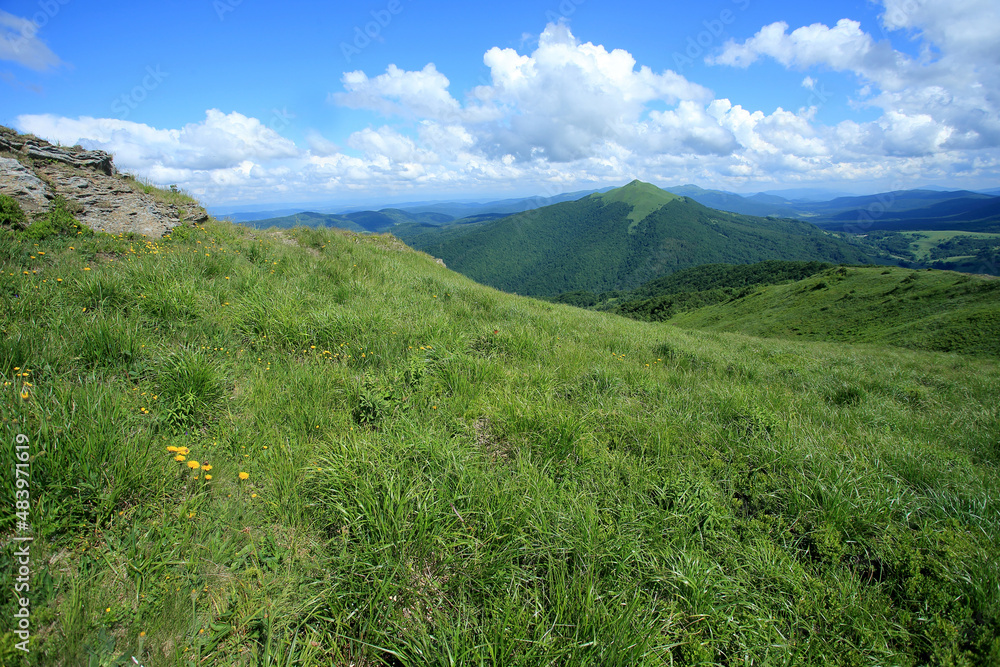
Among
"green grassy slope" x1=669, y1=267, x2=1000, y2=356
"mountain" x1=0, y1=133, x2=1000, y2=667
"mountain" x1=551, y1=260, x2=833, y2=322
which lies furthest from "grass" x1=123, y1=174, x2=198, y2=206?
"mountain" x1=551, y1=260, x2=833, y2=322

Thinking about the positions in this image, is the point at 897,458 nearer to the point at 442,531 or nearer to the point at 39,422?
the point at 442,531

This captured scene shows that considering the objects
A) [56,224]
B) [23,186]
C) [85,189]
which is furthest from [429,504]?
[85,189]

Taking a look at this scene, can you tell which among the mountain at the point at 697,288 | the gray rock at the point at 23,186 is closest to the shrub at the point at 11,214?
the gray rock at the point at 23,186

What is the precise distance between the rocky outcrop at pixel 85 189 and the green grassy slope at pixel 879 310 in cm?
5141

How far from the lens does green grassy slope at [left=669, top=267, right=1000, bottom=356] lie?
35.0m

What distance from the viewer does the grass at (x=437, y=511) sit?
79.8 inches

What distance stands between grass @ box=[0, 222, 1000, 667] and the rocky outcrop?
610 centimetres

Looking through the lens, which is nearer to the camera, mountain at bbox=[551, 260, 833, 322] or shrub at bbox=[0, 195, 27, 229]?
shrub at bbox=[0, 195, 27, 229]

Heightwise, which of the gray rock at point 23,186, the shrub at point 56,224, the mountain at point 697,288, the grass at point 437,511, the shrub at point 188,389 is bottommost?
the mountain at point 697,288

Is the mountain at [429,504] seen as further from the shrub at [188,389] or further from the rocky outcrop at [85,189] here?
the rocky outcrop at [85,189]

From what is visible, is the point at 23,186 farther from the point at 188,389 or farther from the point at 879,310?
the point at 879,310

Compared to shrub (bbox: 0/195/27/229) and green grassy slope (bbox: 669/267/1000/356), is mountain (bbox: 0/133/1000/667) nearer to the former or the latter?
shrub (bbox: 0/195/27/229)

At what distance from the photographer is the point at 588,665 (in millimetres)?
1895

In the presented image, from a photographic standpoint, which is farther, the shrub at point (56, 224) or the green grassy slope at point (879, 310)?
the green grassy slope at point (879, 310)
